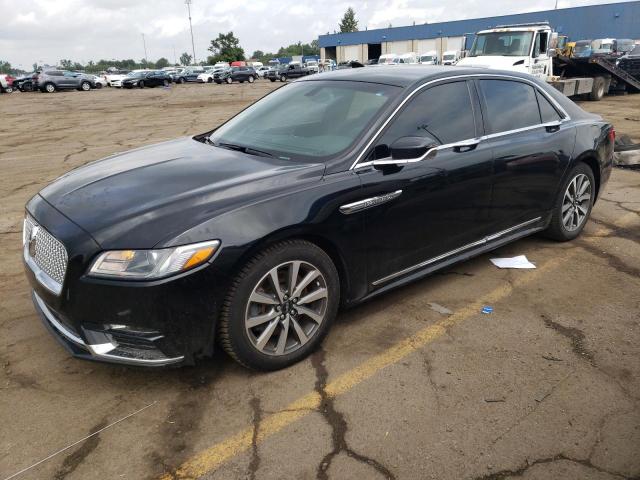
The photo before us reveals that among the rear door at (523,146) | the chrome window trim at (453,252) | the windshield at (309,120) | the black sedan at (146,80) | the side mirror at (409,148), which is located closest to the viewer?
the side mirror at (409,148)

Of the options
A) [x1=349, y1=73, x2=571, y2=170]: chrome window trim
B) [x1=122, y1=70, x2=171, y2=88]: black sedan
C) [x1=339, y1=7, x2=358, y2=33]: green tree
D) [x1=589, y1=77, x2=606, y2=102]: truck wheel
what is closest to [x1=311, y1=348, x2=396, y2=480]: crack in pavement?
[x1=349, y1=73, x2=571, y2=170]: chrome window trim

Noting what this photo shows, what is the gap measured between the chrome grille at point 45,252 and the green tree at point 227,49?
304ft

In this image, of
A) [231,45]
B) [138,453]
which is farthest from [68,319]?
[231,45]

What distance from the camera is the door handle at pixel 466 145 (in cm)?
372

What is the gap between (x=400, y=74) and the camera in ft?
12.5

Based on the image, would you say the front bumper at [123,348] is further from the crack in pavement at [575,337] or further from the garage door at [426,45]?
the garage door at [426,45]

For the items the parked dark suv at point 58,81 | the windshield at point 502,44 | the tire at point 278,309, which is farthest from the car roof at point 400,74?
the parked dark suv at point 58,81

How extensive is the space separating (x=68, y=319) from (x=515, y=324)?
2768mm

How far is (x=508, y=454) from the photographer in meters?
2.40

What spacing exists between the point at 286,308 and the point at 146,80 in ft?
143

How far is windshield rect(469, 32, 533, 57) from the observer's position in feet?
50.5

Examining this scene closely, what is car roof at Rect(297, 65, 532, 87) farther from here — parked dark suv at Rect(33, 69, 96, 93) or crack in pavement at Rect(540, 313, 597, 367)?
parked dark suv at Rect(33, 69, 96, 93)

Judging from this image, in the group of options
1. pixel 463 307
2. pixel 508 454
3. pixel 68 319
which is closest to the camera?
pixel 508 454

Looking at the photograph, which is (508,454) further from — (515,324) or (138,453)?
(138,453)
